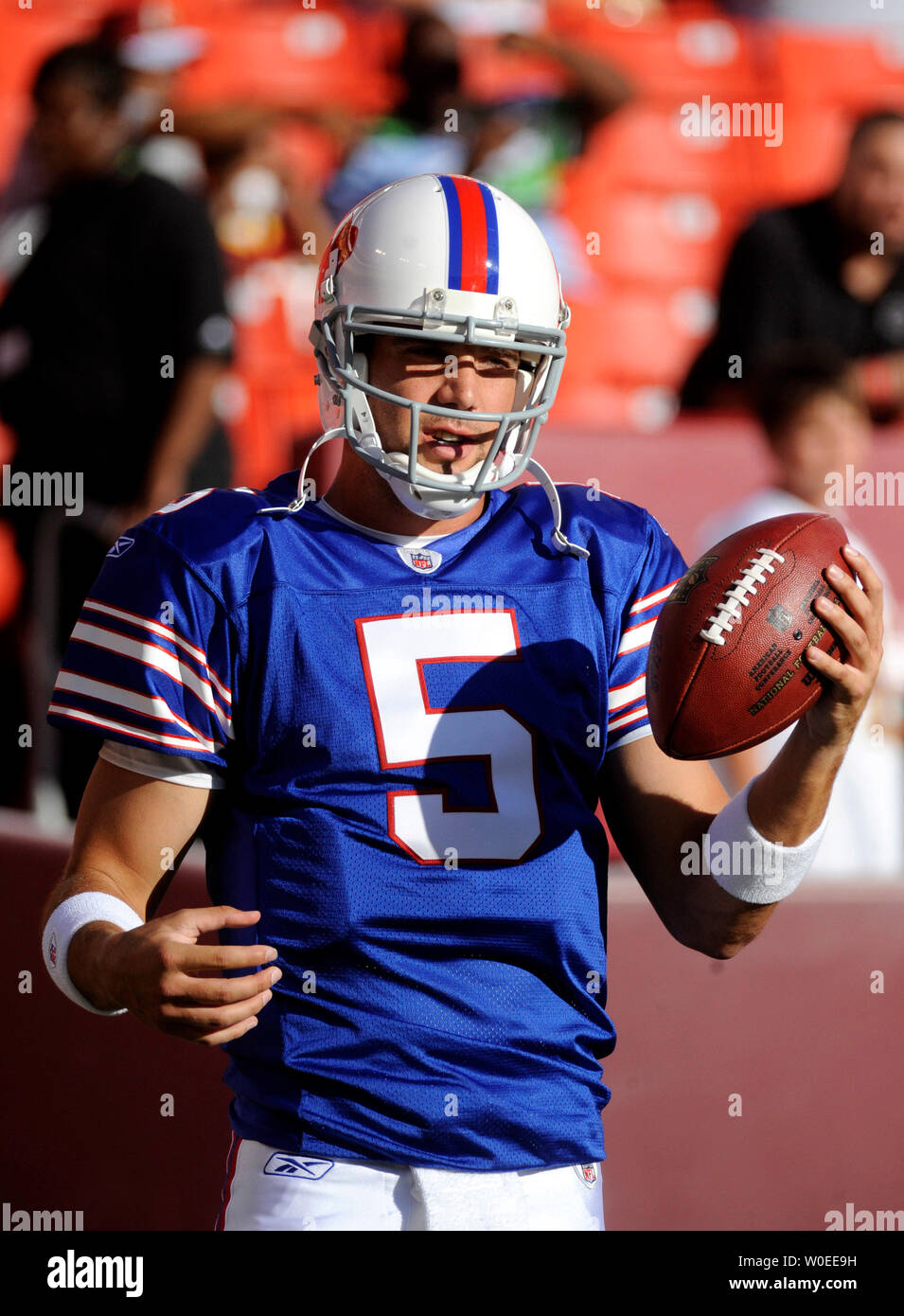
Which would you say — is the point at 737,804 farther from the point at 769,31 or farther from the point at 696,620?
the point at 769,31

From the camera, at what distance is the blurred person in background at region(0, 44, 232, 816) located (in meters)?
4.16

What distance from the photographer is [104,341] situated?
14.0 feet

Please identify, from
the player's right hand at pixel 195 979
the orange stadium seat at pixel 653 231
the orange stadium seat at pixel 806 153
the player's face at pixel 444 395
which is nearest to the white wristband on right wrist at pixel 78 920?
the player's right hand at pixel 195 979

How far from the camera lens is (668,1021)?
2.76 meters

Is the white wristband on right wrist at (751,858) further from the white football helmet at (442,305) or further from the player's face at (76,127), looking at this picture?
the player's face at (76,127)

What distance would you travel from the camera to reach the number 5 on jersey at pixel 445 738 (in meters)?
1.84

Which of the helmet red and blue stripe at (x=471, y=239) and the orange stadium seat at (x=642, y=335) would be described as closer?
the helmet red and blue stripe at (x=471, y=239)

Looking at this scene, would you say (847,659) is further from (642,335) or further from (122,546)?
(642,335)

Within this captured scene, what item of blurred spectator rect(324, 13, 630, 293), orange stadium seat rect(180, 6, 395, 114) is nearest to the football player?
blurred spectator rect(324, 13, 630, 293)

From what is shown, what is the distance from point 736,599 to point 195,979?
0.74m

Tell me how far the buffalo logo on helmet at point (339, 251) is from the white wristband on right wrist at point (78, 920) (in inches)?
32.3

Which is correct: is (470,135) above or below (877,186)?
above

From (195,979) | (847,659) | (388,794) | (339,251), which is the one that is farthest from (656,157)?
(195,979)
